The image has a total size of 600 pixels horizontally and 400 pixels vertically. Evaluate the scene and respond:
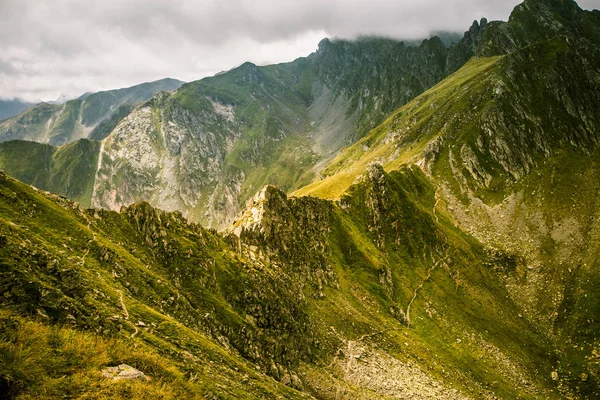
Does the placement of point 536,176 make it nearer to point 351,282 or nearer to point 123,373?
point 351,282

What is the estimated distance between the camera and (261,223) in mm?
70438

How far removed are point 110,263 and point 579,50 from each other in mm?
242440

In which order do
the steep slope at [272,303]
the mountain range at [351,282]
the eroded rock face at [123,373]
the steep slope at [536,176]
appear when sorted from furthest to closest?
1. the steep slope at [536,176]
2. the mountain range at [351,282]
3. the steep slope at [272,303]
4. the eroded rock face at [123,373]

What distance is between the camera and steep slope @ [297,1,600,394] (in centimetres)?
9712

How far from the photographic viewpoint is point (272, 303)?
51281 millimetres

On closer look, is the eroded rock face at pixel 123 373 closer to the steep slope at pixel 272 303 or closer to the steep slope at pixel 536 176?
the steep slope at pixel 272 303

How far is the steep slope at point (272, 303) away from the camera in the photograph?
1791 centimetres

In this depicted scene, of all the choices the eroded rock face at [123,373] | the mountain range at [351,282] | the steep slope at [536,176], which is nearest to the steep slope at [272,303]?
the mountain range at [351,282]

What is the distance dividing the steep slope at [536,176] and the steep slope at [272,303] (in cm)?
781

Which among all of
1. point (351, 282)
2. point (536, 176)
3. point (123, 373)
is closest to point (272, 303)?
point (351, 282)

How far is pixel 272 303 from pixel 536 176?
145m

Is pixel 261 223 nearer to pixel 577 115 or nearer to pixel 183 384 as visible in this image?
pixel 183 384

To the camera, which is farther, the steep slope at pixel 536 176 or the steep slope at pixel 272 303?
the steep slope at pixel 536 176

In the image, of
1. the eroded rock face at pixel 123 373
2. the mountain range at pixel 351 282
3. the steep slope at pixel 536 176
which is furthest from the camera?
the steep slope at pixel 536 176
